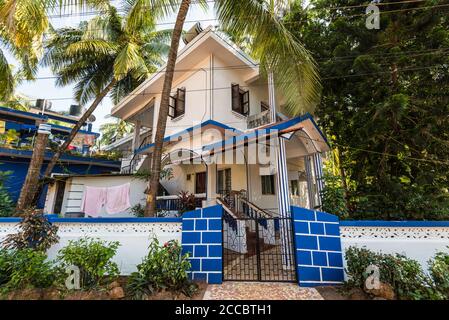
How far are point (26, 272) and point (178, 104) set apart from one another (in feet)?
28.7

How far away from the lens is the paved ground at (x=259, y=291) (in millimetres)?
4059

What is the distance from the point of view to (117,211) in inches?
364

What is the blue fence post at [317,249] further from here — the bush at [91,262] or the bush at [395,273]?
the bush at [91,262]

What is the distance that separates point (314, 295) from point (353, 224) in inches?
68.1

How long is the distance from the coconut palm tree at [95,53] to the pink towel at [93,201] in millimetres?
2416

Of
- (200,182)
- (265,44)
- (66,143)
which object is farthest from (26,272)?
(66,143)

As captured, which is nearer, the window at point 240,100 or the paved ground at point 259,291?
the paved ground at point 259,291

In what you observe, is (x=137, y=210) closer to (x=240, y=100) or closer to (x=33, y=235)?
(x=33, y=235)

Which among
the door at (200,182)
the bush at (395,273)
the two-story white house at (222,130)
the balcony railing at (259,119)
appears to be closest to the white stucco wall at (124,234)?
the two-story white house at (222,130)

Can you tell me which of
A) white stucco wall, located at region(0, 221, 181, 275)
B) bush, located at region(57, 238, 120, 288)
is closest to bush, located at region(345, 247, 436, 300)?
white stucco wall, located at region(0, 221, 181, 275)

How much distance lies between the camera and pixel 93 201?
9.45 meters

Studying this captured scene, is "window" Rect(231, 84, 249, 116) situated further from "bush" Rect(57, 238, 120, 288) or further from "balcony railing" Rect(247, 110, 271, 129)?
"bush" Rect(57, 238, 120, 288)

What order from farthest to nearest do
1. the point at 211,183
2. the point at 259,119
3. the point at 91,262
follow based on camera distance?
the point at 259,119
the point at 211,183
the point at 91,262
